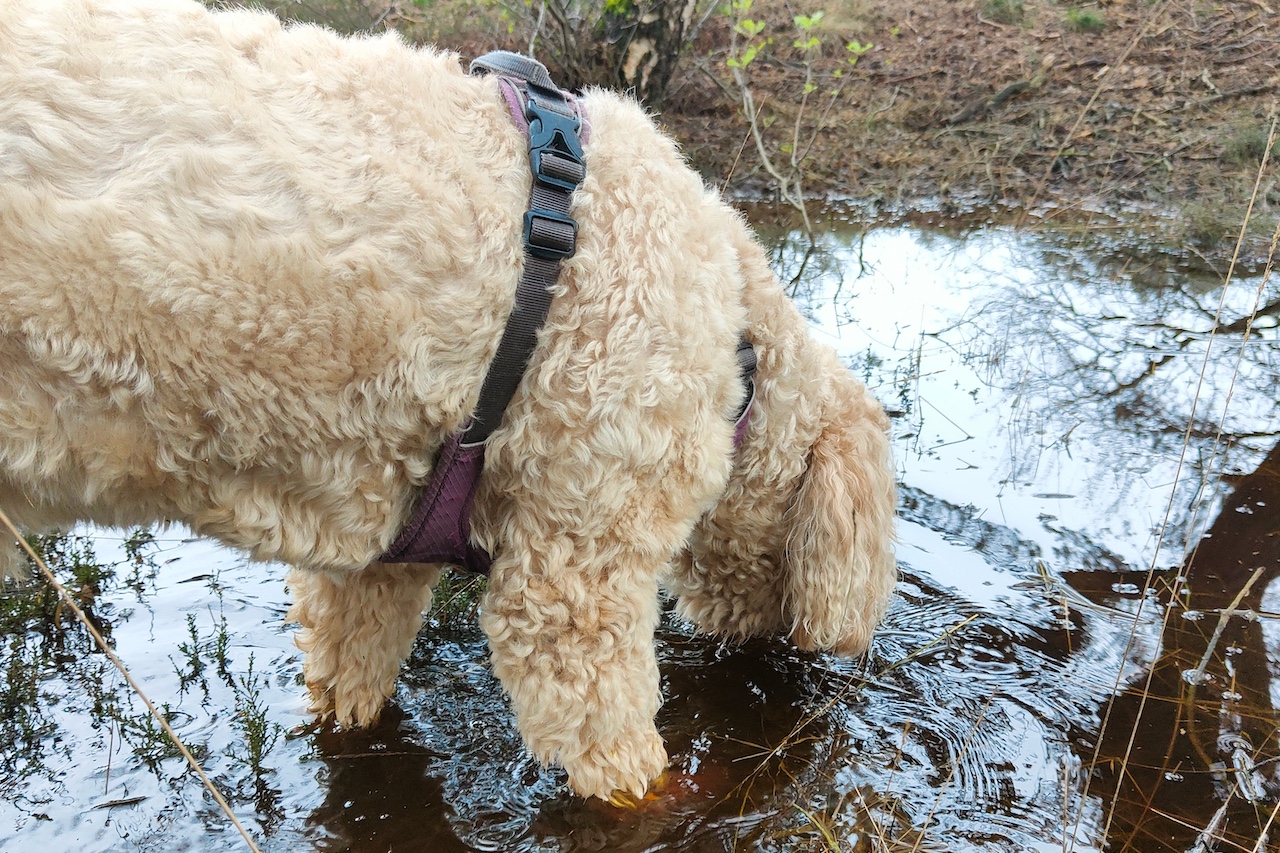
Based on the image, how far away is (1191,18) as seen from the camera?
904cm

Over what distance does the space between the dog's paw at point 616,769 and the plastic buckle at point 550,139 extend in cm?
137

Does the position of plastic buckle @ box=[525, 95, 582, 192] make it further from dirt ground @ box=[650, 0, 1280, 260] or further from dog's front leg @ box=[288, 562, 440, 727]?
dirt ground @ box=[650, 0, 1280, 260]

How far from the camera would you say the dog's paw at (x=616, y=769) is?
2.31m

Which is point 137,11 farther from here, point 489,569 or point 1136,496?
point 1136,496

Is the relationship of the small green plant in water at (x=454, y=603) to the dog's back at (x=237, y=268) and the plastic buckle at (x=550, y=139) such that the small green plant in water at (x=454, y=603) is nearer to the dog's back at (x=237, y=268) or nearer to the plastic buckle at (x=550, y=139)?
the dog's back at (x=237, y=268)

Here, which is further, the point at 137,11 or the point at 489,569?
the point at 489,569

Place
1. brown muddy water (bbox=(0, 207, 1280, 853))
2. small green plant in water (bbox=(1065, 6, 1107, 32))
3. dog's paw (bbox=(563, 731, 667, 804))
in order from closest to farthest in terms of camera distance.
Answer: dog's paw (bbox=(563, 731, 667, 804))
brown muddy water (bbox=(0, 207, 1280, 853))
small green plant in water (bbox=(1065, 6, 1107, 32))

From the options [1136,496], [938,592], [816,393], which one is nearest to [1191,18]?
[1136,496]

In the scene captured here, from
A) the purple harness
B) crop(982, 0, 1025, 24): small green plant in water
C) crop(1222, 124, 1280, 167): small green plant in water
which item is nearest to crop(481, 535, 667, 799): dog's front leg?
the purple harness

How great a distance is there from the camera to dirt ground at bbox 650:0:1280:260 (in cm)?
731

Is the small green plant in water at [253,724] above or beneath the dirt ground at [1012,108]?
beneath

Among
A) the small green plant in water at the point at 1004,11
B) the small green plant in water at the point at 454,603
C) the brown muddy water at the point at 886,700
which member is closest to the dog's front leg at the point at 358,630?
the brown muddy water at the point at 886,700

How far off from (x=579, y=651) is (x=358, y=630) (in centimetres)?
89

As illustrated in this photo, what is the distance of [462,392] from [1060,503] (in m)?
2.88
